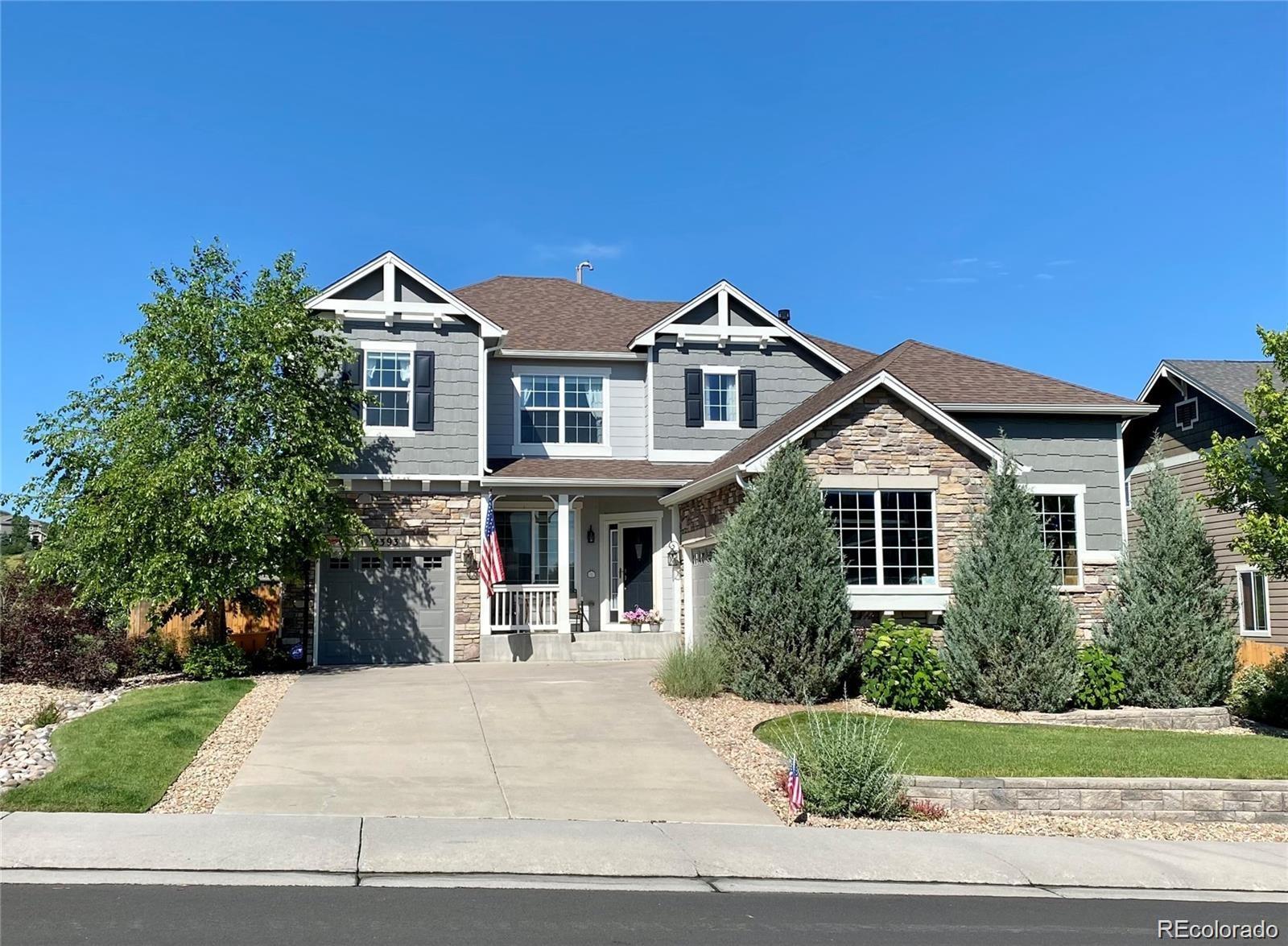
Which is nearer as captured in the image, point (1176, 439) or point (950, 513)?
point (950, 513)

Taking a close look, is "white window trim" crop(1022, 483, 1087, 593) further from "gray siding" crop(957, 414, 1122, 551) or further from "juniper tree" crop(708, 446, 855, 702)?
"juniper tree" crop(708, 446, 855, 702)

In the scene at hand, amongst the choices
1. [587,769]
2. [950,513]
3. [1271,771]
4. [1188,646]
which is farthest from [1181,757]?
[587,769]

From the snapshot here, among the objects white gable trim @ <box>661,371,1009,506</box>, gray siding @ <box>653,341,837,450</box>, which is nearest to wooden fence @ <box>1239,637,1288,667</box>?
white gable trim @ <box>661,371,1009,506</box>

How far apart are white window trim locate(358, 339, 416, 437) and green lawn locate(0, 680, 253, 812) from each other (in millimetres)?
6147

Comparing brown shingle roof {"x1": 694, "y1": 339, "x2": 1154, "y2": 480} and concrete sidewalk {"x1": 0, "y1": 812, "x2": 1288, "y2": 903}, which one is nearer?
concrete sidewalk {"x1": 0, "y1": 812, "x2": 1288, "y2": 903}

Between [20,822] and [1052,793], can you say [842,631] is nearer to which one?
[1052,793]

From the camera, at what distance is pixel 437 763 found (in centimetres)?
1132

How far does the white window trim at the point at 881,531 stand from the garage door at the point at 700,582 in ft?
9.67

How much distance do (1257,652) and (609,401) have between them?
1410 cm

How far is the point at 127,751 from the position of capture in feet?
35.7

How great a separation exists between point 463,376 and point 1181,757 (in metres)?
13.5

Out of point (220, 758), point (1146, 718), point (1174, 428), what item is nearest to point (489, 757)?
A: point (220, 758)

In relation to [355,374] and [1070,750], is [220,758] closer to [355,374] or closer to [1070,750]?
[1070,750]

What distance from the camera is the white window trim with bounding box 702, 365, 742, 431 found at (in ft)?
71.7
